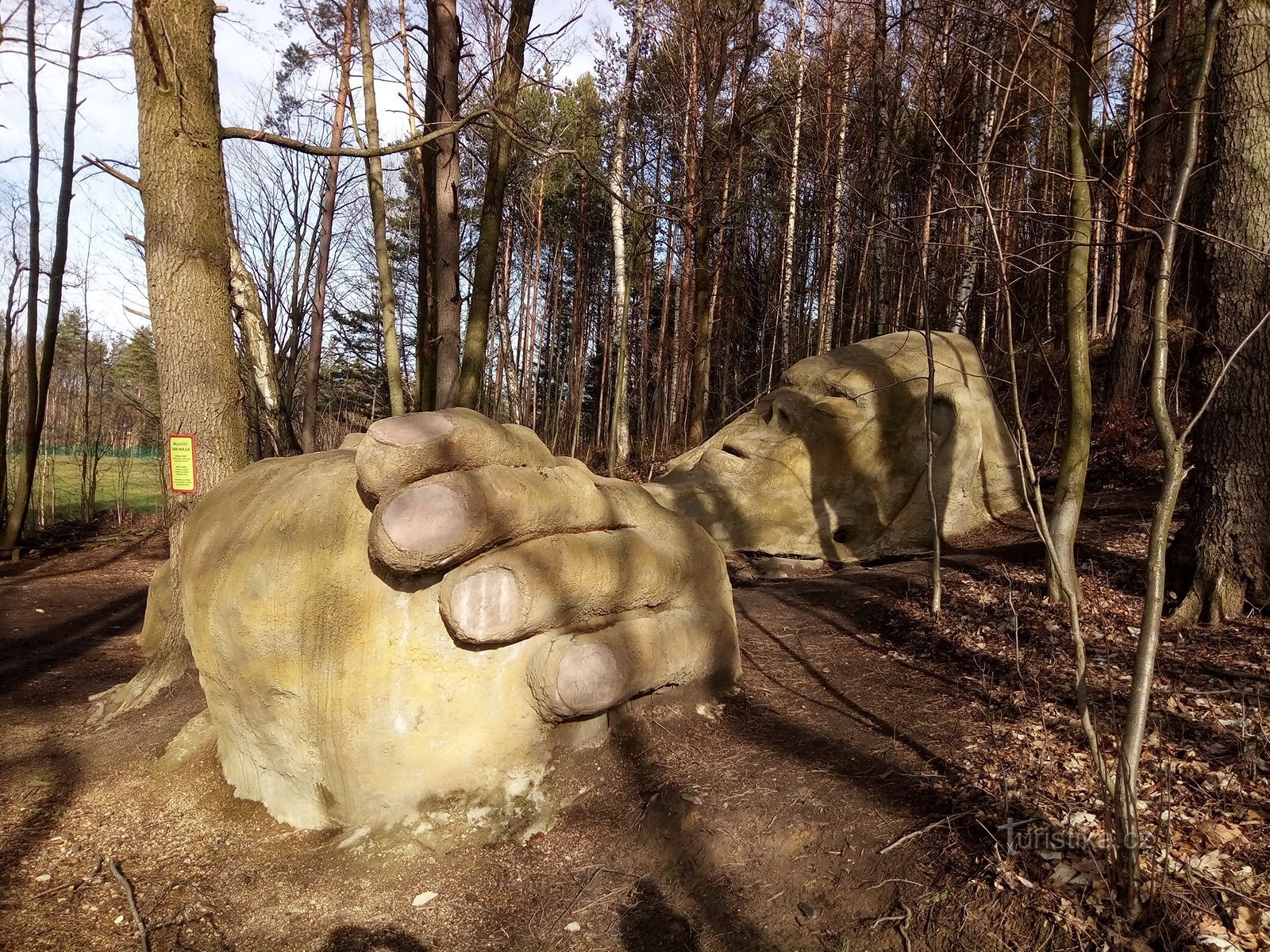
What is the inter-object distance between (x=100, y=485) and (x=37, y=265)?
7975 millimetres

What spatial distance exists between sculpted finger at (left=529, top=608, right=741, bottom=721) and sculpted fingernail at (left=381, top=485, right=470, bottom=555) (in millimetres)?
811

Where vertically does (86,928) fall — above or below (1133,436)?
below

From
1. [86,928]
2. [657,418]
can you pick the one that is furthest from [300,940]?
[657,418]

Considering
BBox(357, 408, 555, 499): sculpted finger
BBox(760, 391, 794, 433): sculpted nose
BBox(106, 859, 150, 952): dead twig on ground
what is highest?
BBox(760, 391, 794, 433): sculpted nose

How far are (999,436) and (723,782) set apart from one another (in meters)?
7.93

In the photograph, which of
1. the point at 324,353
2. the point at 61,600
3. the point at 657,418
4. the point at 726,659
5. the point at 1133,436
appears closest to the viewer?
the point at 726,659

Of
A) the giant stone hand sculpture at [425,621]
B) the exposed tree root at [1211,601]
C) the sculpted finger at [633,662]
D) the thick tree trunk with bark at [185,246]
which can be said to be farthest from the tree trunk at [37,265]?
the exposed tree root at [1211,601]

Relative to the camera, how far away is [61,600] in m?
10.1

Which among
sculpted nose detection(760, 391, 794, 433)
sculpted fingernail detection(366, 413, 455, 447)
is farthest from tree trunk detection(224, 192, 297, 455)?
sculpted nose detection(760, 391, 794, 433)

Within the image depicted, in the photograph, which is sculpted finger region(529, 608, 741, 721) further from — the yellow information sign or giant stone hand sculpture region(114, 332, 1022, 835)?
the yellow information sign

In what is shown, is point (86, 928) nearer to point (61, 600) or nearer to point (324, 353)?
point (61, 600)

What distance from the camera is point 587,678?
13.2ft

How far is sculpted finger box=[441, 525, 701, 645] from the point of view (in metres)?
3.85

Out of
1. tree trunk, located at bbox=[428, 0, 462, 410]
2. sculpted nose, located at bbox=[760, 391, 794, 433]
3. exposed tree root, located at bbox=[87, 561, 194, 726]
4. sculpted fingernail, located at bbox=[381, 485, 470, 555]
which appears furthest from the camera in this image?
sculpted nose, located at bbox=[760, 391, 794, 433]
